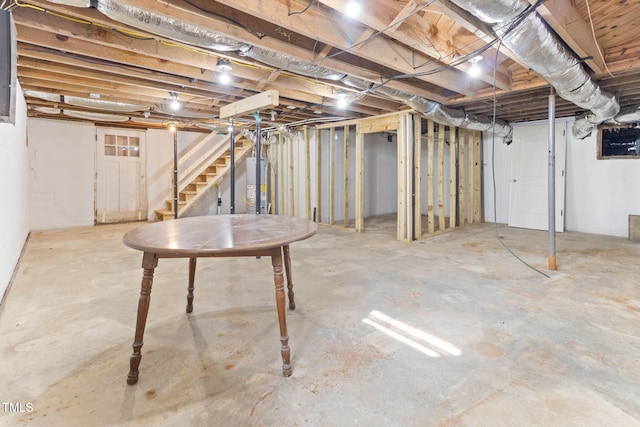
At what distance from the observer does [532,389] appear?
5.06ft

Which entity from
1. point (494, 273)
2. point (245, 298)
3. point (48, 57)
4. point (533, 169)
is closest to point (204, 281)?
point (245, 298)

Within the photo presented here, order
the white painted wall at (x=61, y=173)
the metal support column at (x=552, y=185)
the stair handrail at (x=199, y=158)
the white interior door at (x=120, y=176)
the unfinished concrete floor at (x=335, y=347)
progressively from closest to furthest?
the unfinished concrete floor at (x=335, y=347), the metal support column at (x=552, y=185), the white painted wall at (x=61, y=173), the white interior door at (x=120, y=176), the stair handrail at (x=199, y=158)

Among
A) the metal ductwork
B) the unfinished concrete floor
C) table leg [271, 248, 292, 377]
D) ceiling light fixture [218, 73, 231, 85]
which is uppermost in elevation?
ceiling light fixture [218, 73, 231, 85]

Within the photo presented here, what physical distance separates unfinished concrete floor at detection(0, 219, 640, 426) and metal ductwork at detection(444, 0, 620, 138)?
6.13 feet

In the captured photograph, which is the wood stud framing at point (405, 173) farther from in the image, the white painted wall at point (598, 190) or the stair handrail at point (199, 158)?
the white painted wall at point (598, 190)

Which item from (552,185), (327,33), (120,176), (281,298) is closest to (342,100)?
(327,33)

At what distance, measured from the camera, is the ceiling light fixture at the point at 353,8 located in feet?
6.18

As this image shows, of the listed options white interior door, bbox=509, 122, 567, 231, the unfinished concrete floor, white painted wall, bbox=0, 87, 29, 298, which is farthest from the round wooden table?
white interior door, bbox=509, 122, 567, 231

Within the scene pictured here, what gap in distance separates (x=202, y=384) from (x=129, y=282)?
198cm

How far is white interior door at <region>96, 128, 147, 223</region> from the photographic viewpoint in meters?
6.41

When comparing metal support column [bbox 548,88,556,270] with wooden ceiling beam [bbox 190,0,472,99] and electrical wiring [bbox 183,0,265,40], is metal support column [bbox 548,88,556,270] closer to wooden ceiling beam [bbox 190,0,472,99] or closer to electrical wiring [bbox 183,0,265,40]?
wooden ceiling beam [bbox 190,0,472,99]

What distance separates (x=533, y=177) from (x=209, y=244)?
6354 millimetres

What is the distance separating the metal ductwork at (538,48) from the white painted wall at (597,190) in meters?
2.30

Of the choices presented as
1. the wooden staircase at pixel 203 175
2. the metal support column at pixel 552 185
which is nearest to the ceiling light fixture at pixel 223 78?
the metal support column at pixel 552 185
